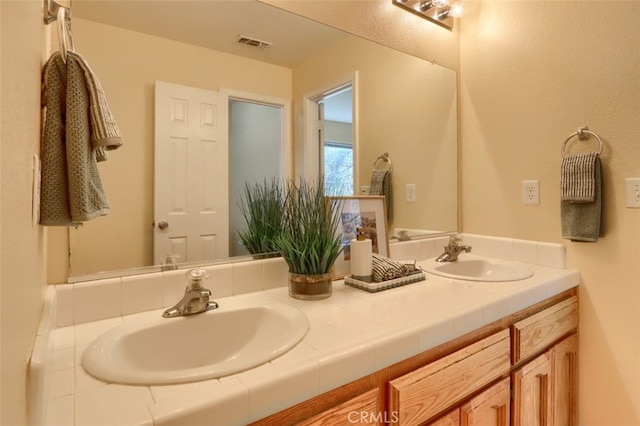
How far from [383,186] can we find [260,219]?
2.13 feet

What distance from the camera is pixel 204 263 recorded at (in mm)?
1119

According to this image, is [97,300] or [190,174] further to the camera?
[190,174]

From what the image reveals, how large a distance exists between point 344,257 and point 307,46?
841 millimetres

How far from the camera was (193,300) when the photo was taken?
3.07ft

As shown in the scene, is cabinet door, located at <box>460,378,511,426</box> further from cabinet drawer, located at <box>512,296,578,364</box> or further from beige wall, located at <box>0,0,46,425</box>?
beige wall, located at <box>0,0,46,425</box>

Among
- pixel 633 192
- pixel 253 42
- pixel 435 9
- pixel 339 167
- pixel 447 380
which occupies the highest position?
pixel 435 9

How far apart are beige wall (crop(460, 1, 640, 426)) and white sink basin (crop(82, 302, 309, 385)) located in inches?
48.3

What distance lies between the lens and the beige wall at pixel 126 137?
0.96 metres

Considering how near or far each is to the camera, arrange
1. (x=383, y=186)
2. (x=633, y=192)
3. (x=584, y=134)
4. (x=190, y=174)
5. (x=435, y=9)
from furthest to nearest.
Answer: (x=435, y=9)
(x=383, y=186)
(x=584, y=134)
(x=633, y=192)
(x=190, y=174)

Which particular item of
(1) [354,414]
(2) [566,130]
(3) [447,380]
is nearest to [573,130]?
(2) [566,130]

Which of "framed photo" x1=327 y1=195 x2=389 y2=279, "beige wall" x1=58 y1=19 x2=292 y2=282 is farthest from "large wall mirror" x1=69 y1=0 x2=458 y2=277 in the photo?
"framed photo" x1=327 y1=195 x2=389 y2=279

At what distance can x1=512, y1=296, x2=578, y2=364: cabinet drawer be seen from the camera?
1101mm

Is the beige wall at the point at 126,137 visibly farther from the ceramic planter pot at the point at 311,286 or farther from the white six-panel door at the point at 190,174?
the ceramic planter pot at the point at 311,286

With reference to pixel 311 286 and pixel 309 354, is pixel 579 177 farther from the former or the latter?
pixel 309 354
